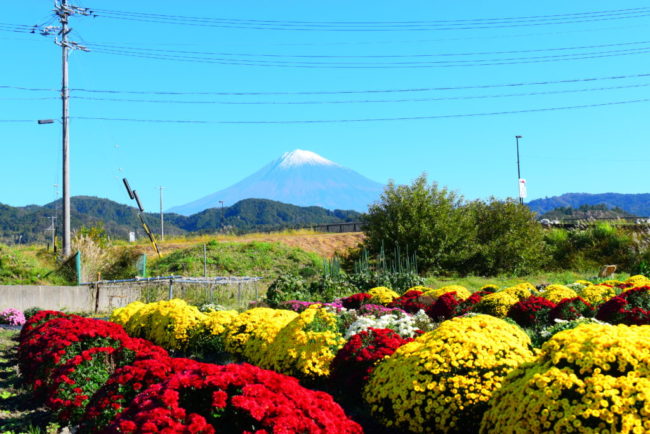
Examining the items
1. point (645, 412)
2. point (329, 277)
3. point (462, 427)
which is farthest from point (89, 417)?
point (329, 277)

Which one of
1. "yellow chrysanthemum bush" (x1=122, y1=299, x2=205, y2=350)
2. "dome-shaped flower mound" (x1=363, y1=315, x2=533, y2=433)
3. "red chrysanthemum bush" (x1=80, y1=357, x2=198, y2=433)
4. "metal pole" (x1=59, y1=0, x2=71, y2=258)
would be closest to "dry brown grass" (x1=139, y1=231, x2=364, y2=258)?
Result: "metal pole" (x1=59, y1=0, x2=71, y2=258)

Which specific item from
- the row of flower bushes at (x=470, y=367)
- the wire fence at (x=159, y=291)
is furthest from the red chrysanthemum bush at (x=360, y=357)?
the wire fence at (x=159, y=291)

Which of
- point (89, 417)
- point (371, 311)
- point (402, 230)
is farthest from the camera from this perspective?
point (402, 230)

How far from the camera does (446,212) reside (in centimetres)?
2652

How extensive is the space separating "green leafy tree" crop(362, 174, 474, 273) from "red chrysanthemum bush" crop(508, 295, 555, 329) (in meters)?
14.3

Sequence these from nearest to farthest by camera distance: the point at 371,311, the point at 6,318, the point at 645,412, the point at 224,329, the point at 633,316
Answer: the point at 645,412 → the point at 633,316 → the point at 224,329 → the point at 371,311 → the point at 6,318

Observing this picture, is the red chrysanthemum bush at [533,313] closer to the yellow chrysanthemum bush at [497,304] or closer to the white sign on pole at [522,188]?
the yellow chrysanthemum bush at [497,304]

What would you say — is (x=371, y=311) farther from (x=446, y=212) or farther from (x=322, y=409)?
(x=446, y=212)

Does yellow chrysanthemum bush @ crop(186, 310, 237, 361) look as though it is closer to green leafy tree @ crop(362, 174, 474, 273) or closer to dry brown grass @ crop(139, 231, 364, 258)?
green leafy tree @ crop(362, 174, 474, 273)

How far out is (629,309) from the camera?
9.87 m

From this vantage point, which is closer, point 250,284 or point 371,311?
point 371,311

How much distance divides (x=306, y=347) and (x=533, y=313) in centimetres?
480

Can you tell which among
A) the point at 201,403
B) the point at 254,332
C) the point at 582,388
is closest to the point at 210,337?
the point at 254,332

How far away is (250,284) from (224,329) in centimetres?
989
